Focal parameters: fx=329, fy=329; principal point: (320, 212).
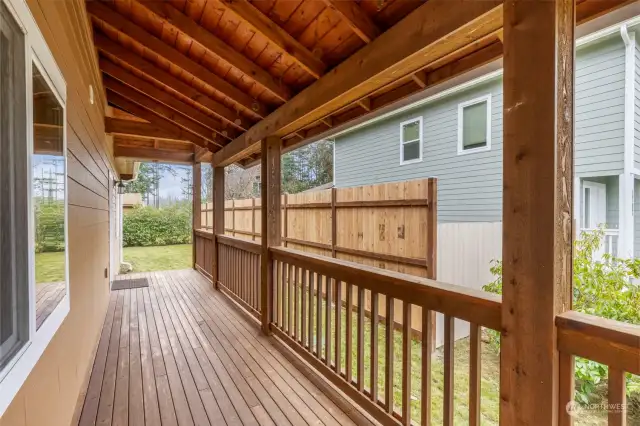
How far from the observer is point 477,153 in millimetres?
5914

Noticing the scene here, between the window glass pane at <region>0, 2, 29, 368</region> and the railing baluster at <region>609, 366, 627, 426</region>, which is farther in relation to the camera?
the railing baluster at <region>609, 366, 627, 426</region>

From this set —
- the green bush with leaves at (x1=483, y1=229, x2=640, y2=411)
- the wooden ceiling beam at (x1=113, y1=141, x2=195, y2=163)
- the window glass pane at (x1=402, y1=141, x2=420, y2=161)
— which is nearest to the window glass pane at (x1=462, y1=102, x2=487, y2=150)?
the window glass pane at (x1=402, y1=141, x2=420, y2=161)

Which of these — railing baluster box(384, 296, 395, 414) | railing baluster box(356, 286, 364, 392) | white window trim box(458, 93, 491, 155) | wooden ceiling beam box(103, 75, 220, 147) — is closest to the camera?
railing baluster box(384, 296, 395, 414)

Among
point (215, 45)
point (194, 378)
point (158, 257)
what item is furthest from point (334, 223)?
point (158, 257)

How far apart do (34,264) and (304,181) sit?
1466 centimetres

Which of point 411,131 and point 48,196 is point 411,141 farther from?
point 48,196

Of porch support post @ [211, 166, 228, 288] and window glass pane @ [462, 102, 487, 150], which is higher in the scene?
window glass pane @ [462, 102, 487, 150]

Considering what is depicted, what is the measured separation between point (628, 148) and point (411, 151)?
3.54 meters

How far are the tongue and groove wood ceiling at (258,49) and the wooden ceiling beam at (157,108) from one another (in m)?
0.02

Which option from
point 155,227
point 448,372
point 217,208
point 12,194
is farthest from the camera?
point 155,227

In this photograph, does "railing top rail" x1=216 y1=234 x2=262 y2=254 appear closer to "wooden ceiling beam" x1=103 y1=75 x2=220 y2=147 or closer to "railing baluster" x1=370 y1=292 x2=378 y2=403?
"wooden ceiling beam" x1=103 y1=75 x2=220 y2=147

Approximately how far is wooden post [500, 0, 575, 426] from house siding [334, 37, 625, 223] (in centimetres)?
448

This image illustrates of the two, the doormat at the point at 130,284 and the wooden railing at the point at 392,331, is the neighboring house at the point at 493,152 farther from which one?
the doormat at the point at 130,284

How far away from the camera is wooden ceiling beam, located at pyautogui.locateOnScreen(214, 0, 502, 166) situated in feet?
4.60
